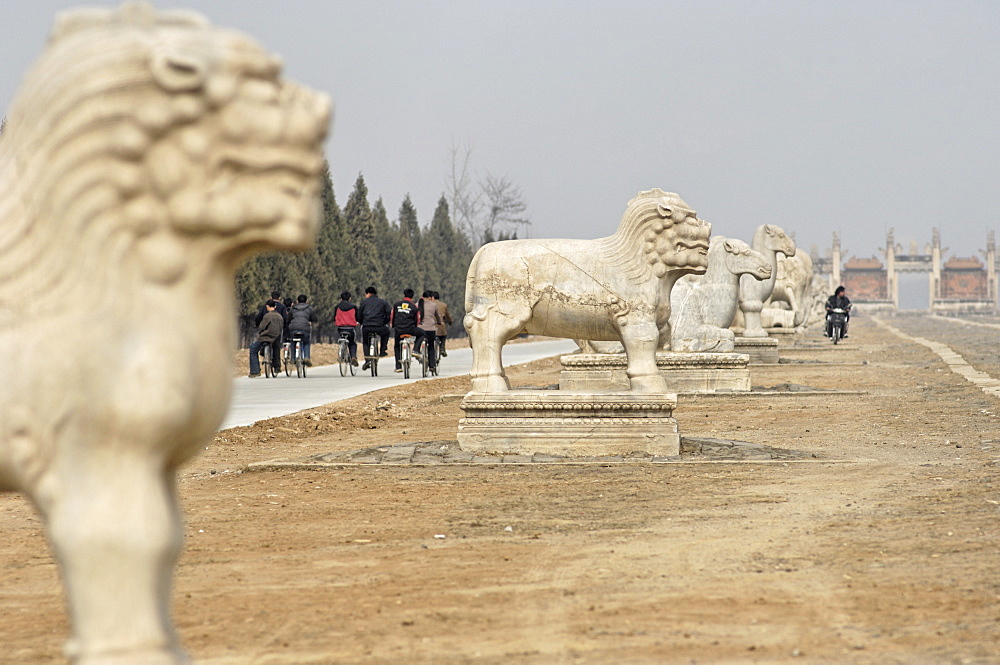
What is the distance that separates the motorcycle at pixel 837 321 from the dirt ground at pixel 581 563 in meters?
25.9

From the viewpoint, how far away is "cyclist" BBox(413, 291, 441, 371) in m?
23.1

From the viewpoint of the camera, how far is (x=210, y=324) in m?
2.91

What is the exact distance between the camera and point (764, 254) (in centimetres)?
2352

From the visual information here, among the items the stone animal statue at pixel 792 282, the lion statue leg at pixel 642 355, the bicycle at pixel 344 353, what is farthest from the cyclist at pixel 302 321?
the lion statue leg at pixel 642 355

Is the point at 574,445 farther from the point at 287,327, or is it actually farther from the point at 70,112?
the point at 287,327

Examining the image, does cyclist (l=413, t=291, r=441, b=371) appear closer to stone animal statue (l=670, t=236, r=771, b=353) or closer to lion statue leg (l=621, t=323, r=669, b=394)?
stone animal statue (l=670, t=236, r=771, b=353)

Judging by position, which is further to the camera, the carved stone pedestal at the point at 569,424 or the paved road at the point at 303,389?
the paved road at the point at 303,389

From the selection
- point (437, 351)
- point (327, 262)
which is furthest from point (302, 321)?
point (327, 262)

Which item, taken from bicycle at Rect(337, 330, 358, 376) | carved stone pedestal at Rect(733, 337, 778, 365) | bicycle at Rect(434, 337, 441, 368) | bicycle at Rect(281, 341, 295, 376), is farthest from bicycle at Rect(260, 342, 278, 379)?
carved stone pedestal at Rect(733, 337, 778, 365)

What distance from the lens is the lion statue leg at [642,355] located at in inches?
400

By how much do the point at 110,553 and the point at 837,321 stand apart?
1413 inches

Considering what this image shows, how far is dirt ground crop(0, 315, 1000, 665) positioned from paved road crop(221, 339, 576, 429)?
14.2 feet

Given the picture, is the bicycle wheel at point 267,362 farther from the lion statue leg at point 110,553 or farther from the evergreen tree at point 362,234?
the lion statue leg at point 110,553

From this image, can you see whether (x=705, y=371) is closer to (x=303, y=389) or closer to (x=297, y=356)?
(x=303, y=389)
